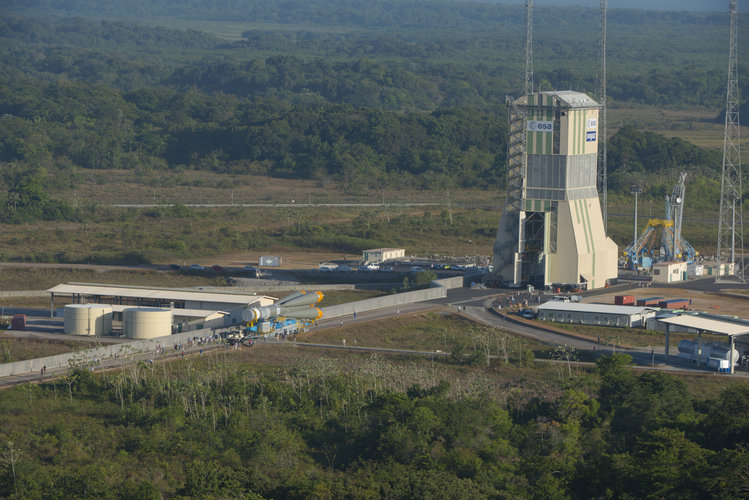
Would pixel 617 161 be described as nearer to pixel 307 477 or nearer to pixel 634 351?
pixel 634 351

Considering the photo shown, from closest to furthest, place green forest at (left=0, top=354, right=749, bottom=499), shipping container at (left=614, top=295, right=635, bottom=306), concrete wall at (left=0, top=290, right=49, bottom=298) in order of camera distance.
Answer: green forest at (left=0, top=354, right=749, bottom=499)
shipping container at (left=614, top=295, right=635, bottom=306)
concrete wall at (left=0, top=290, right=49, bottom=298)

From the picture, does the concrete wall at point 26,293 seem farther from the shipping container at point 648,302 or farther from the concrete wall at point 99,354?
the shipping container at point 648,302

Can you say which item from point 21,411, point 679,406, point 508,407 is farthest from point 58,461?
point 679,406

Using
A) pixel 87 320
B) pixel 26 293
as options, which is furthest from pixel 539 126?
pixel 26 293

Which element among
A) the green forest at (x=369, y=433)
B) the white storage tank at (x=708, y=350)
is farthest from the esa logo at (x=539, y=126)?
the green forest at (x=369, y=433)

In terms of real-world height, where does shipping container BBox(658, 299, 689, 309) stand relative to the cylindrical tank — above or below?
above

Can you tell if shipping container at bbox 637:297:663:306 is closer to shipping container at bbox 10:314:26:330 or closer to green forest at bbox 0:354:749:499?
green forest at bbox 0:354:749:499

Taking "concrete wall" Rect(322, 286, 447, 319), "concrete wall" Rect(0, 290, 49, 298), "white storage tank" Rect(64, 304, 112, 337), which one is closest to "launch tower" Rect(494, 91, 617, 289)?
"concrete wall" Rect(322, 286, 447, 319)
